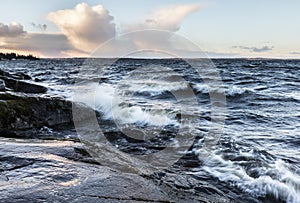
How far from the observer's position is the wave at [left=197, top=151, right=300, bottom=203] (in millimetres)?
4961

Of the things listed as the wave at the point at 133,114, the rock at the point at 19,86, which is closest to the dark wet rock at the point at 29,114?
the wave at the point at 133,114

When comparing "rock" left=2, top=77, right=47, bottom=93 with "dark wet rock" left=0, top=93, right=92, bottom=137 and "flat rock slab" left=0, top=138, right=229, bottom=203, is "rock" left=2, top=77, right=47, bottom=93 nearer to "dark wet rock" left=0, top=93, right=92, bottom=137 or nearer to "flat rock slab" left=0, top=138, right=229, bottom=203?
"dark wet rock" left=0, top=93, right=92, bottom=137

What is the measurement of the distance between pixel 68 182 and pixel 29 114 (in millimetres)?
5922

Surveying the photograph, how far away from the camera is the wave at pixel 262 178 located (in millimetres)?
4961

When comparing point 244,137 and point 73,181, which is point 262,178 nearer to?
point 73,181

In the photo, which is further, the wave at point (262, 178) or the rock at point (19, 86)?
the rock at point (19, 86)

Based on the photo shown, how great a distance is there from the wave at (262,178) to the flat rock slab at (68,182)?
95 cm

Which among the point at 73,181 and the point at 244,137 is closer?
the point at 73,181

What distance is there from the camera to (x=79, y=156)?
15.3 ft

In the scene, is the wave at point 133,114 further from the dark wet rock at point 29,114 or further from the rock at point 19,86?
the rock at point 19,86

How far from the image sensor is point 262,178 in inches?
211

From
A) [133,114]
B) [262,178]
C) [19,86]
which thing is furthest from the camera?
[19,86]

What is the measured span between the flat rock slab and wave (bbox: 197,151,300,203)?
945 mm

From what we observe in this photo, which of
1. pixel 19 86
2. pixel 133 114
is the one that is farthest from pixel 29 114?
pixel 19 86
